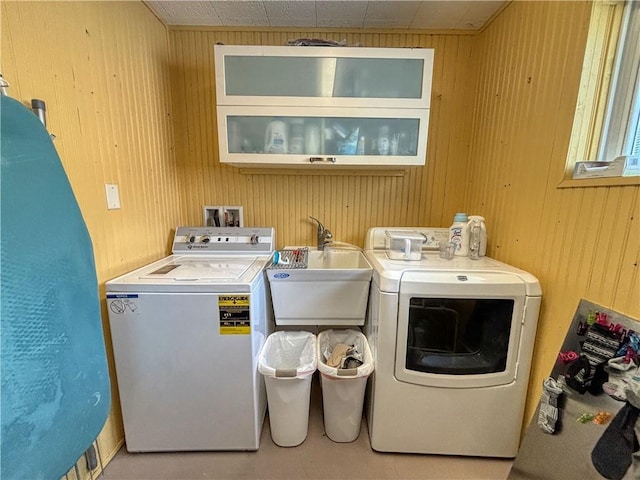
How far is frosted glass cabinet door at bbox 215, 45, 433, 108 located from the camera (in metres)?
1.48

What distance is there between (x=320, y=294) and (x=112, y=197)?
1.15 meters

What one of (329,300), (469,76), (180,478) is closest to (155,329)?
(180,478)

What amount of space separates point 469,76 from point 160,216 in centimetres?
220

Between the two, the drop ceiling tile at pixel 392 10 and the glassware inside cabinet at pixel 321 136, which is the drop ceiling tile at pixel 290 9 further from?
the glassware inside cabinet at pixel 321 136

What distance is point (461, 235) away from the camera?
1.58 m

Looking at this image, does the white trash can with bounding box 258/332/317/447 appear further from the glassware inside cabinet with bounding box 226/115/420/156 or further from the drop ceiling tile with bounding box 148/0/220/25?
the drop ceiling tile with bounding box 148/0/220/25

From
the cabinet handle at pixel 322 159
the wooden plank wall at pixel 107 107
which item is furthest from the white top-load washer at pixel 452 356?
the wooden plank wall at pixel 107 107

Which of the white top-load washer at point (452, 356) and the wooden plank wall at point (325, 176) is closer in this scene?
the white top-load washer at point (452, 356)

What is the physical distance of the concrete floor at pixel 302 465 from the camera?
4.20ft

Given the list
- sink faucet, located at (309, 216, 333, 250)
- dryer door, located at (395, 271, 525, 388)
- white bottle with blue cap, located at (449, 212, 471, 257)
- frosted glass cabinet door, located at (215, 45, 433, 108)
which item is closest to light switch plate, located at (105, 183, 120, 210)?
frosted glass cabinet door, located at (215, 45, 433, 108)

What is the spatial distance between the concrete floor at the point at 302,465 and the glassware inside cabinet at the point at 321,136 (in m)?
1.61

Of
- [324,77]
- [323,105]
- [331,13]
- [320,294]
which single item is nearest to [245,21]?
[331,13]

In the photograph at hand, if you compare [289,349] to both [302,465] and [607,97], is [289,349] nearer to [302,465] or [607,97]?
A: [302,465]

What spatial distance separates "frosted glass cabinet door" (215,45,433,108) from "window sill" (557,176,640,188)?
778 mm
